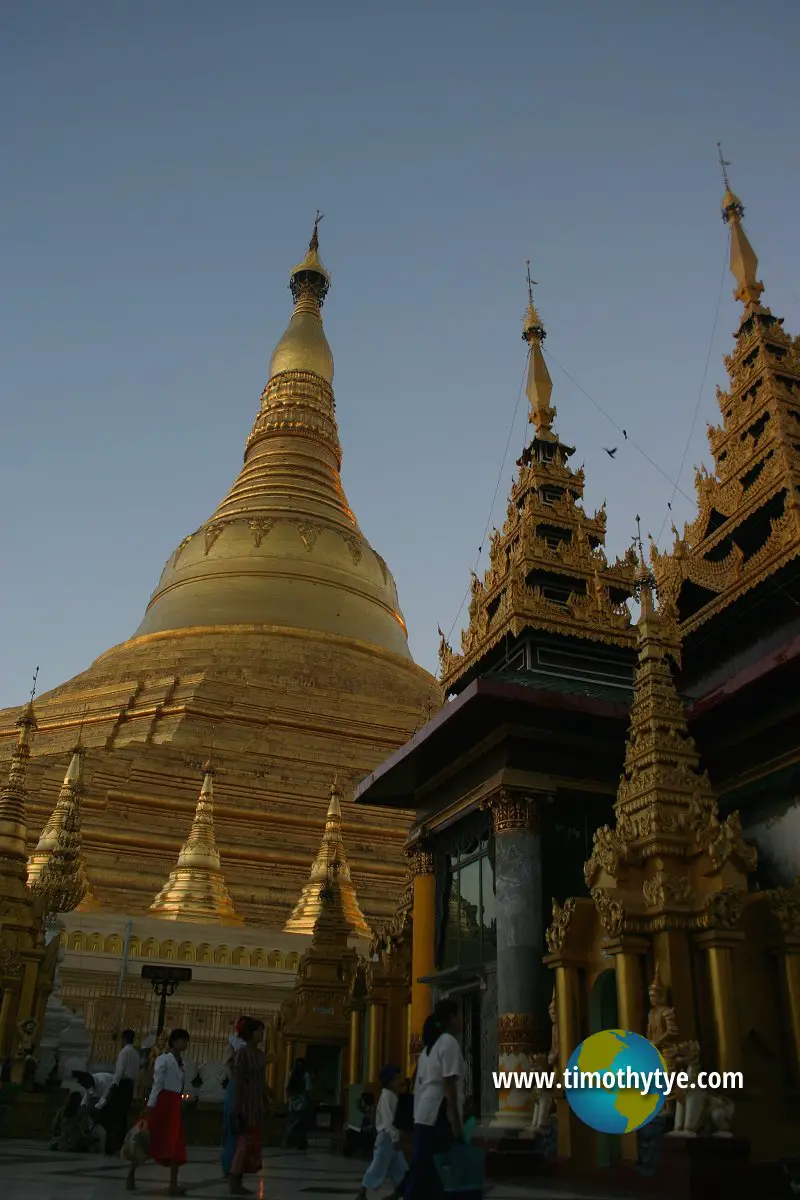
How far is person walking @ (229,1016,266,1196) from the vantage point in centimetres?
691

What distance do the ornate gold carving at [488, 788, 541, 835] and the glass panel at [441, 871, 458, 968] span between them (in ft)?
6.52

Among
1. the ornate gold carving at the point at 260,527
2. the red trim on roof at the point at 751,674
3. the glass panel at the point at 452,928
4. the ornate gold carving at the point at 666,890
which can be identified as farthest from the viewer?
the ornate gold carving at the point at 260,527

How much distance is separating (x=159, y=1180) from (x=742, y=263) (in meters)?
17.4

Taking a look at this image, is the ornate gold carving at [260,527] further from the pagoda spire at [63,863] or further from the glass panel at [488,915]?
the glass panel at [488,915]

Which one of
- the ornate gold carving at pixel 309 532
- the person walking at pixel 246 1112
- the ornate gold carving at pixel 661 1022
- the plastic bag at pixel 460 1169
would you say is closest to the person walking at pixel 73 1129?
the person walking at pixel 246 1112

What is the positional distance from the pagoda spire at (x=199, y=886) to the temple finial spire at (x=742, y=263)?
14.8 m

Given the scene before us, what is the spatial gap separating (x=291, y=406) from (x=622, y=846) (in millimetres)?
37701

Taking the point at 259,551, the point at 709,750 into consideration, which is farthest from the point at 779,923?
the point at 259,551

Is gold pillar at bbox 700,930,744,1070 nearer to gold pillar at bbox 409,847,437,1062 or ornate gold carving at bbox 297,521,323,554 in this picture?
gold pillar at bbox 409,847,437,1062

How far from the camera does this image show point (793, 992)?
816 centimetres

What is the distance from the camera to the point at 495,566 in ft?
52.7

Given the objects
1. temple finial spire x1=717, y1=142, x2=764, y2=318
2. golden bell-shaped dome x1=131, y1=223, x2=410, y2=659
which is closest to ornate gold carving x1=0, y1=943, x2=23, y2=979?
temple finial spire x1=717, y1=142, x2=764, y2=318

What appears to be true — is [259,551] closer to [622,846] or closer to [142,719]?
[142,719]

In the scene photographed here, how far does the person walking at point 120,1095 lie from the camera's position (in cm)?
1020
